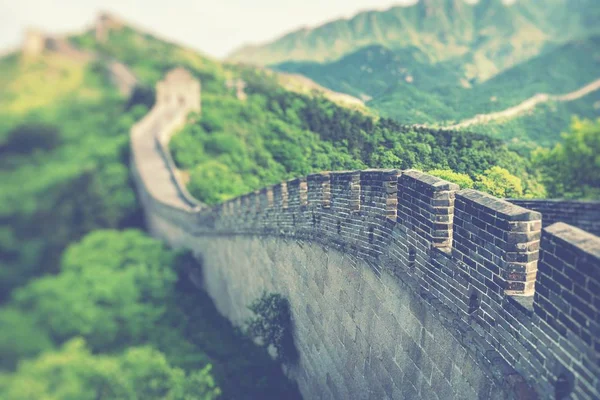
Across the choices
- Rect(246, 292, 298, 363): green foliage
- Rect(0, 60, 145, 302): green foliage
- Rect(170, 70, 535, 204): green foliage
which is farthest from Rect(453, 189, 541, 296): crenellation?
Rect(0, 60, 145, 302): green foliage

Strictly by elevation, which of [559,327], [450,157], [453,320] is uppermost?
[450,157]

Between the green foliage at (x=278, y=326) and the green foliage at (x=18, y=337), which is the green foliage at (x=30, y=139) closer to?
the green foliage at (x=18, y=337)

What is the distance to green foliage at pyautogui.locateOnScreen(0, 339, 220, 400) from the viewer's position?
803cm

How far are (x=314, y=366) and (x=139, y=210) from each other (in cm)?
1773

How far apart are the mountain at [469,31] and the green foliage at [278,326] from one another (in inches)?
178

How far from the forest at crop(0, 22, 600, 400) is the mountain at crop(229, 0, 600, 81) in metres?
1.65

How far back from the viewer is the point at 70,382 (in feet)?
27.4

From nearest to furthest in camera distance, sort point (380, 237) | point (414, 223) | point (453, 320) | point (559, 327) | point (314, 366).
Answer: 1. point (559, 327)
2. point (453, 320)
3. point (414, 223)
4. point (380, 237)
5. point (314, 366)

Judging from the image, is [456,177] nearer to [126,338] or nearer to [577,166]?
[577,166]

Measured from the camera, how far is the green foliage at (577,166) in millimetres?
3641

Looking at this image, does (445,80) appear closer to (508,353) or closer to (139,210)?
(508,353)

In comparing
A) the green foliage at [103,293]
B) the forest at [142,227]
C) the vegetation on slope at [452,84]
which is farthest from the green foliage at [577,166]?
the green foliage at [103,293]

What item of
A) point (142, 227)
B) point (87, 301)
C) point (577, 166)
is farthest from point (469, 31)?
point (142, 227)

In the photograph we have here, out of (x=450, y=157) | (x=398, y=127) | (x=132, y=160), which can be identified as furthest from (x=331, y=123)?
(x=132, y=160)
